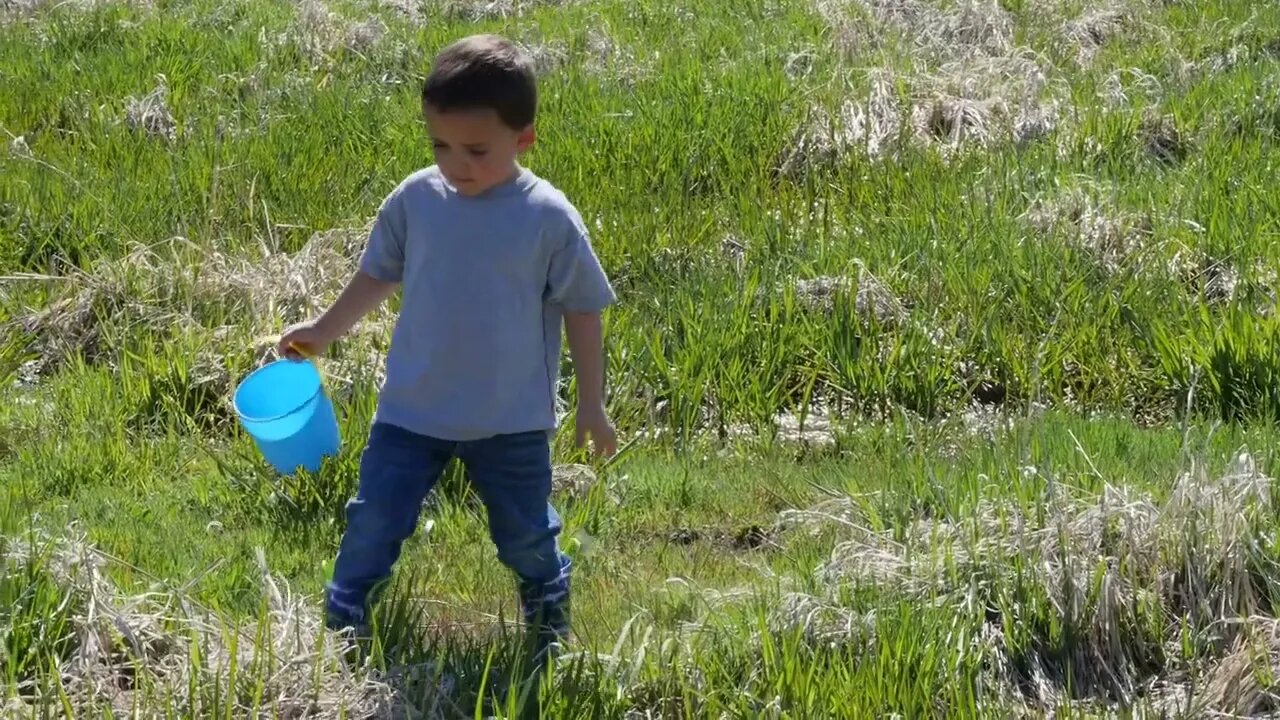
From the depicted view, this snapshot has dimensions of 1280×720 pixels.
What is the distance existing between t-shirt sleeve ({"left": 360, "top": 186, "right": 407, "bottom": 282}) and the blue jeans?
323 millimetres

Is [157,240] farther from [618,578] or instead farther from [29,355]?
[618,578]

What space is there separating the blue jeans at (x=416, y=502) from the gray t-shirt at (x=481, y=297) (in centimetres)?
5

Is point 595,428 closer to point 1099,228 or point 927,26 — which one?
point 1099,228

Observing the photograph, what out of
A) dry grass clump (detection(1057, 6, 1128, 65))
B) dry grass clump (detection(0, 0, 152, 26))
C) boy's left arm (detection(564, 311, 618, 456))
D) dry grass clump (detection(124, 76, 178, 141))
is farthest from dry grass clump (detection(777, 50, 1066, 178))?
dry grass clump (detection(0, 0, 152, 26))

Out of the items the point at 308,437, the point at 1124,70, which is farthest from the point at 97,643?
the point at 1124,70

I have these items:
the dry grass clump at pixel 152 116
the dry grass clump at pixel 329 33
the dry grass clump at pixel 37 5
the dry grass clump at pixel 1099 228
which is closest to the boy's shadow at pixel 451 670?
the dry grass clump at pixel 1099 228

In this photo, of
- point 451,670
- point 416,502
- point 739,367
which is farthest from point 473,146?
point 739,367

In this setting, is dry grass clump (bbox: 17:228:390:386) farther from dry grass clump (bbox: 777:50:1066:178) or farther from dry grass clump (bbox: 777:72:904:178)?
dry grass clump (bbox: 777:50:1066:178)

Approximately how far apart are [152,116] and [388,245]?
477cm

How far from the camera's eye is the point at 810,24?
30.4ft

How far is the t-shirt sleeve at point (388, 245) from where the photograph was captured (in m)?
3.29

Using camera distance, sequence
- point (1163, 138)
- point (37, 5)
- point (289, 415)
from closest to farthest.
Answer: point (289, 415) → point (1163, 138) → point (37, 5)

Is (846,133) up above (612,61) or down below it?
below

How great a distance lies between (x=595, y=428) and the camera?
3.29m
